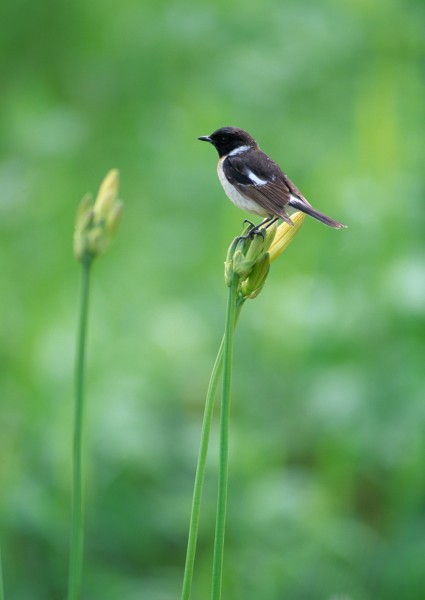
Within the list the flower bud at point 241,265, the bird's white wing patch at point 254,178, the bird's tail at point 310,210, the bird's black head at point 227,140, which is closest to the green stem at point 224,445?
the flower bud at point 241,265

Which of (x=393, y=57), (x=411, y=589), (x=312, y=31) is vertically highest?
(x=312, y=31)

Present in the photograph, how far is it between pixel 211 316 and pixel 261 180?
2.18 m

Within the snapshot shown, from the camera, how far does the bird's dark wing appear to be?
61.6 inches

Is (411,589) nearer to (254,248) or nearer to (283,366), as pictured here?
(283,366)

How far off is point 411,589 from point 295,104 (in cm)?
349

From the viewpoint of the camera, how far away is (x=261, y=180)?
165 centimetres

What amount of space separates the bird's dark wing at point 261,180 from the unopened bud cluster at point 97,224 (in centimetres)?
31

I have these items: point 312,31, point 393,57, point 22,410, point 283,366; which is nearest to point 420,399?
point 283,366

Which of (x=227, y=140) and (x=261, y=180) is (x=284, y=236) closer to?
(x=261, y=180)

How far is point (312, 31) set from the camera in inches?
185

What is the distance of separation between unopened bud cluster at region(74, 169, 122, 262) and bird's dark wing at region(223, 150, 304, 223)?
31 centimetres

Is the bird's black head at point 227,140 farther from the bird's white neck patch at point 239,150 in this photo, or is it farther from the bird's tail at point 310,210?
the bird's tail at point 310,210

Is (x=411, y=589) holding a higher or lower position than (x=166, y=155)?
lower

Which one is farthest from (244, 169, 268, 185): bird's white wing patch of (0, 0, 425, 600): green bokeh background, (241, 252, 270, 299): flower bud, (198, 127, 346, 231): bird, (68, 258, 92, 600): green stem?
(0, 0, 425, 600): green bokeh background
